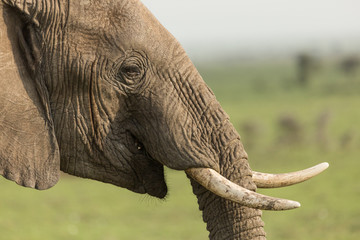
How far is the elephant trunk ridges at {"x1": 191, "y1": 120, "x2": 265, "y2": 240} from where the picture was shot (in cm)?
264

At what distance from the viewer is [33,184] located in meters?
2.54

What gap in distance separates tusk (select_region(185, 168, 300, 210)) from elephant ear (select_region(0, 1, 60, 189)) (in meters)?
0.51

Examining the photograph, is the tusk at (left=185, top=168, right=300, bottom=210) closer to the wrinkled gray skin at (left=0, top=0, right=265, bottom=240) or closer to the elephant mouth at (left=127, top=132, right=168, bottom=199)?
the wrinkled gray skin at (left=0, top=0, right=265, bottom=240)

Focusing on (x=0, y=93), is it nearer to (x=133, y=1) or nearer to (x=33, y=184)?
(x=33, y=184)

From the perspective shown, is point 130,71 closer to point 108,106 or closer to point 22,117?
point 108,106

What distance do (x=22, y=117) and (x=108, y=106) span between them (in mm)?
302

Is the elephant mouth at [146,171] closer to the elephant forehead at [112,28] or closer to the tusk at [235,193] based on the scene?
the tusk at [235,193]

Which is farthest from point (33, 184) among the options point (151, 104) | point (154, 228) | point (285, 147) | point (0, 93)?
point (285, 147)

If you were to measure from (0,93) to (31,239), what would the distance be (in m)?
6.68

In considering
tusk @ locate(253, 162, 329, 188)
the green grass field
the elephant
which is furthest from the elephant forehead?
the green grass field

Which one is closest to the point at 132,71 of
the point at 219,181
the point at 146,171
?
the point at 146,171

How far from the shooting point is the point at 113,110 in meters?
2.68

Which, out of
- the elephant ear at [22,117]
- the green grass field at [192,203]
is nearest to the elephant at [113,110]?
the elephant ear at [22,117]

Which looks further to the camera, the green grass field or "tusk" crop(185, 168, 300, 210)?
the green grass field
